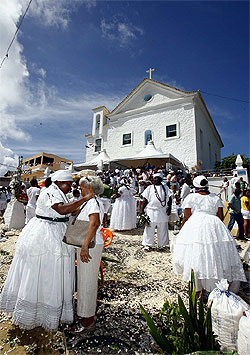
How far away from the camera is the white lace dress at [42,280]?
2289 mm

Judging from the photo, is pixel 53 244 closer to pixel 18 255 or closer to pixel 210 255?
pixel 18 255

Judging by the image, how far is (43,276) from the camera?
7.66 ft

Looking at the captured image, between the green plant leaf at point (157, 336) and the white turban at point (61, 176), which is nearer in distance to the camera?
the green plant leaf at point (157, 336)

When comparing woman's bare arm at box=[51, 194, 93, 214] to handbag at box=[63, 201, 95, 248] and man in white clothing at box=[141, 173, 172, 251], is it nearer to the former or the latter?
handbag at box=[63, 201, 95, 248]

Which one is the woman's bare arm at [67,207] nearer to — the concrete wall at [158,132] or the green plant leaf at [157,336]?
the green plant leaf at [157,336]

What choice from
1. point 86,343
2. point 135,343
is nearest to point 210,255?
point 135,343

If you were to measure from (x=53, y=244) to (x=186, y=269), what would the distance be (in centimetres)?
204

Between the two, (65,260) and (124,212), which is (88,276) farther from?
(124,212)

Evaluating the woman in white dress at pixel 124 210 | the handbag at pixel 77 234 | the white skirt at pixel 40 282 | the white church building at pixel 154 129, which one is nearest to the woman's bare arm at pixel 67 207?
Result: the handbag at pixel 77 234

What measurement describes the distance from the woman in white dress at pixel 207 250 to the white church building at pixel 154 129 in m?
12.0

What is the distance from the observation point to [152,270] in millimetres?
4227

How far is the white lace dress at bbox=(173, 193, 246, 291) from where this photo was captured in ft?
9.29

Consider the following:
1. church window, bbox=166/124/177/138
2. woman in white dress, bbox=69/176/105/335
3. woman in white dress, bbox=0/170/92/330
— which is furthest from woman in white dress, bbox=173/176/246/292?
church window, bbox=166/124/177/138

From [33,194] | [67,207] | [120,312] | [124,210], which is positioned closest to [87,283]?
[120,312]
